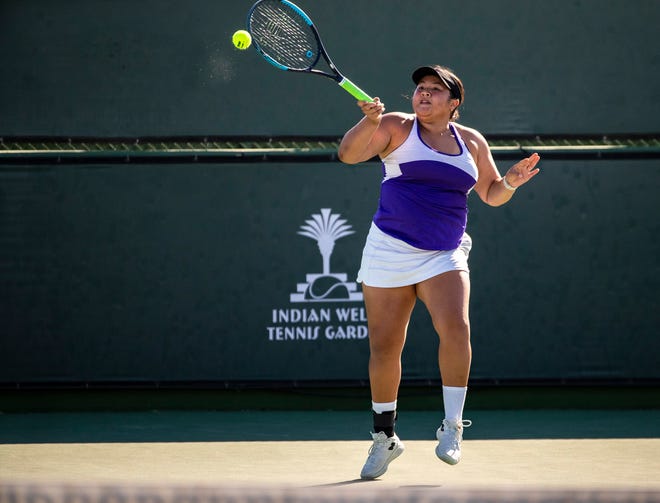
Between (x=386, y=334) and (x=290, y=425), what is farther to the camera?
(x=290, y=425)

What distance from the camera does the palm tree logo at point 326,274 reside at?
20.1 feet

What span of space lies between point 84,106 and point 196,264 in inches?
42.3

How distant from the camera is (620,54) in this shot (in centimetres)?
627

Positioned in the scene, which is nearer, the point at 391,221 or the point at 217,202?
the point at 391,221

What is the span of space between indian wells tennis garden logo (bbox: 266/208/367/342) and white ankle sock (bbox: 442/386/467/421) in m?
1.93

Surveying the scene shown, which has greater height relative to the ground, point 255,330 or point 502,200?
point 502,200

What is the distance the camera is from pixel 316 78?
6.23 metres

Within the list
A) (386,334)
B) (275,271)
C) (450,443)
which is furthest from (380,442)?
(275,271)

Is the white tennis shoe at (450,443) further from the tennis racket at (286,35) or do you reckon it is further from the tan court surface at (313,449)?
the tennis racket at (286,35)

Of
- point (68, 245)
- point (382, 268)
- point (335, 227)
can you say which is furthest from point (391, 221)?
point (68, 245)

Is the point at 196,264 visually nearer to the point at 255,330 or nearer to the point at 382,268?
the point at 255,330

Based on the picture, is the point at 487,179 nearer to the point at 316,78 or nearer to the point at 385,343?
the point at 385,343

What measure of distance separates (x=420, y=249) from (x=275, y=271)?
198 cm

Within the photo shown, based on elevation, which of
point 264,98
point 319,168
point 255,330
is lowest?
point 255,330
